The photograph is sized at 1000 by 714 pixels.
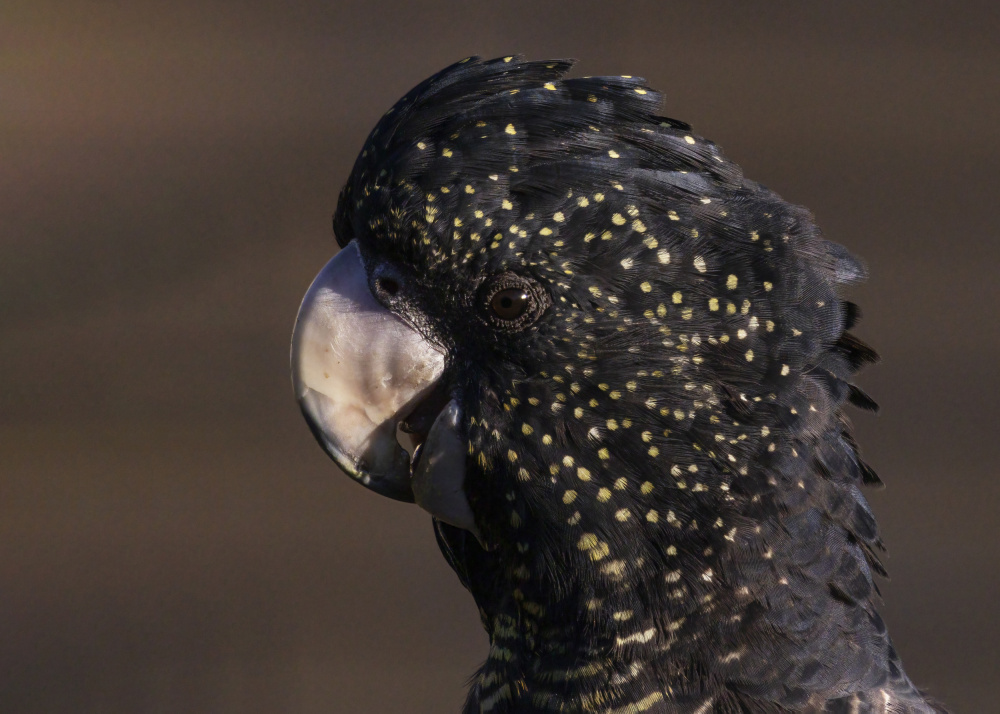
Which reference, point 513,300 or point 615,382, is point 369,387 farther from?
point 615,382

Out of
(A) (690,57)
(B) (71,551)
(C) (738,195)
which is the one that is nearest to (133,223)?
(B) (71,551)

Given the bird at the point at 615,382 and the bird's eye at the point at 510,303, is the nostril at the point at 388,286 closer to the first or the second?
the bird at the point at 615,382

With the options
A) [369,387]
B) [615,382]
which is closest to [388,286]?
[369,387]

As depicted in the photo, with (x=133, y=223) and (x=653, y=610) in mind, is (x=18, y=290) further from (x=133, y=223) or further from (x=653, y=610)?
(x=653, y=610)

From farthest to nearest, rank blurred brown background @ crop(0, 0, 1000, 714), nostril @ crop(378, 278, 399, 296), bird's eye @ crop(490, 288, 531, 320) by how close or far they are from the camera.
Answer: blurred brown background @ crop(0, 0, 1000, 714), nostril @ crop(378, 278, 399, 296), bird's eye @ crop(490, 288, 531, 320)

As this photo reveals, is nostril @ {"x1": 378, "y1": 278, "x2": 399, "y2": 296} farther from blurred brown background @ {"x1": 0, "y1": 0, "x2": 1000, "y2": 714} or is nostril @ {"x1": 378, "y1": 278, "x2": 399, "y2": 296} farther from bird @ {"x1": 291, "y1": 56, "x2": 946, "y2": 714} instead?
blurred brown background @ {"x1": 0, "y1": 0, "x2": 1000, "y2": 714}

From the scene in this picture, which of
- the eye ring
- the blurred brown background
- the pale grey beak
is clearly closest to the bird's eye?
the eye ring

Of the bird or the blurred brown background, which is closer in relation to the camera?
the bird

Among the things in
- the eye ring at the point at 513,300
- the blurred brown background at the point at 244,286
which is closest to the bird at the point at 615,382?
the eye ring at the point at 513,300
